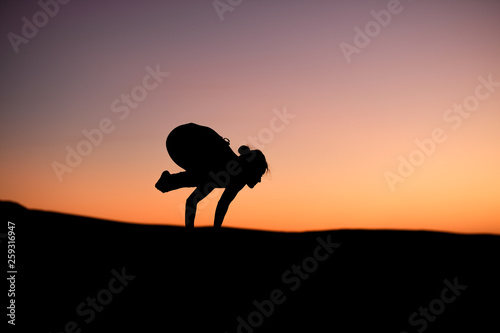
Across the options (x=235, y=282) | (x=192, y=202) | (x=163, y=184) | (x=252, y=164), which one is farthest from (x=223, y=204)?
(x=235, y=282)

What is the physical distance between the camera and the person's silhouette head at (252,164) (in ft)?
13.4

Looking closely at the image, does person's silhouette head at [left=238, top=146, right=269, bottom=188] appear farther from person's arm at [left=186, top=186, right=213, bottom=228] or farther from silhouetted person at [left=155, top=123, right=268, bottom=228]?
person's arm at [left=186, top=186, right=213, bottom=228]

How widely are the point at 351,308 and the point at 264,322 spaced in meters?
0.76

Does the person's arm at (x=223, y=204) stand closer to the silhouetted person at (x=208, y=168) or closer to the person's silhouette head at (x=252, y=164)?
the silhouetted person at (x=208, y=168)

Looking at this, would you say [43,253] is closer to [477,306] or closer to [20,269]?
[20,269]

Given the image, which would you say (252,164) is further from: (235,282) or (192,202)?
(235,282)

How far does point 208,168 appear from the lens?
13.5 feet

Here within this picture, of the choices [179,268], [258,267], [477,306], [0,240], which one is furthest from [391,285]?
[0,240]

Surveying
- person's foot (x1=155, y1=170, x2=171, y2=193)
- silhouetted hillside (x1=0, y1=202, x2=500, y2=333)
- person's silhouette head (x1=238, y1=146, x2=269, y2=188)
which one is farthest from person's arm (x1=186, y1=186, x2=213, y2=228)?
person's silhouette head (x1=238, y1=146, x2=269, y2=188)

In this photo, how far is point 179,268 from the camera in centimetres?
352

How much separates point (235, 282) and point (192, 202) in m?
1.10

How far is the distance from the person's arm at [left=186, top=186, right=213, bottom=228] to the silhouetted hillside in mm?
159

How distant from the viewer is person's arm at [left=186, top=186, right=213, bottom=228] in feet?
13.4

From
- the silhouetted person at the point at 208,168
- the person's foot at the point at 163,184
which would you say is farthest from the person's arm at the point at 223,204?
the person's foot at the point at 163,184
